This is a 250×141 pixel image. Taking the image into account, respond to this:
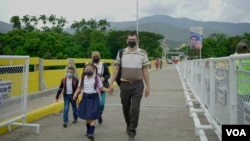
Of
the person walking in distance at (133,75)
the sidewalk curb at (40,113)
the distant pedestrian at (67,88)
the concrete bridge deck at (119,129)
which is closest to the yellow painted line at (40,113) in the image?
the sidewalk curb at (40,113)

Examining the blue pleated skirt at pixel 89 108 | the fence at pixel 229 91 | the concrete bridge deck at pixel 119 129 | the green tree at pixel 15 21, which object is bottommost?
the concrete bridge deck at pixel 119 129

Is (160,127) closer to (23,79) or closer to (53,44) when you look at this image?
(23,79)

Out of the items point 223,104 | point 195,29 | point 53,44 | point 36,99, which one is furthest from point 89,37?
point 223,104

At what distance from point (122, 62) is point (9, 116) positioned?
225 cm

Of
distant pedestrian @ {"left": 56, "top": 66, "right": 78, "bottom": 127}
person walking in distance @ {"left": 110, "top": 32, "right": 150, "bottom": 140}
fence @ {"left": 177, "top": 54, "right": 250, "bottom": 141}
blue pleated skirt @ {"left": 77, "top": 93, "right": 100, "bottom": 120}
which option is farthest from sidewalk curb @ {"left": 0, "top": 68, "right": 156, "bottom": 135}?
fence @ {"left": 177, "top": 54, "right": 250, "bottom": 141}

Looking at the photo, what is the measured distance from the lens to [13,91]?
734cm

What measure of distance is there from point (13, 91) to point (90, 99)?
138cm

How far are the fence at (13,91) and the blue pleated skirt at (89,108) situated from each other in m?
1.05

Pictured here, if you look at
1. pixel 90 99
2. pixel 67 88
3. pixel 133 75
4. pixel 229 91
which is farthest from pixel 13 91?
pixel 229 91

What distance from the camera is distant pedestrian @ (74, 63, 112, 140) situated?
7199 mm

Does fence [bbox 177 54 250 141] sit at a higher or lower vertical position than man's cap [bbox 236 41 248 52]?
lower

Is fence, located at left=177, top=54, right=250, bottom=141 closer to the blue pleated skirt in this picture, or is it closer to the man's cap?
the man's cap

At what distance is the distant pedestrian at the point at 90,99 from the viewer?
283 inches

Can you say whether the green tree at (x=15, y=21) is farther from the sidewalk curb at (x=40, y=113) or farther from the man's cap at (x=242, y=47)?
the man's cap at (x=242, y=47)
